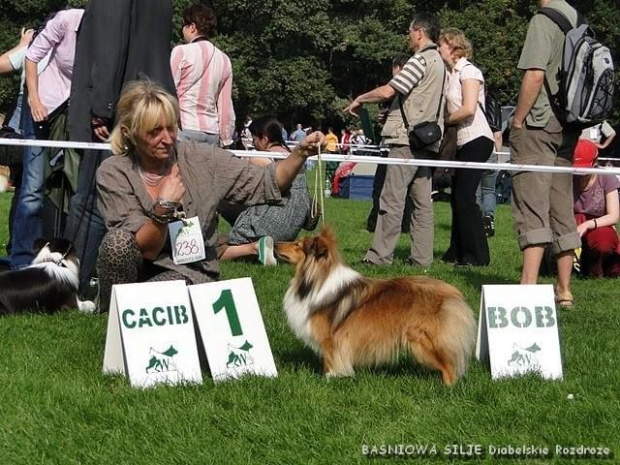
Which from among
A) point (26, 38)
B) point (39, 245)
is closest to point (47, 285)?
point (39, 245)

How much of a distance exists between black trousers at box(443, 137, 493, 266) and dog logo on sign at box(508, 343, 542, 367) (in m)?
3.99

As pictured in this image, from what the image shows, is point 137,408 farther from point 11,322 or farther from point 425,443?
point 11,322

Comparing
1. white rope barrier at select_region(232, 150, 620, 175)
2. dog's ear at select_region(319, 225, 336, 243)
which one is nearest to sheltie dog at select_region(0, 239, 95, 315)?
white rope barrier at select_region(232, 150, 620, 175)

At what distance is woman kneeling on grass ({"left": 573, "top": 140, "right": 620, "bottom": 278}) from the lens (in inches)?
315

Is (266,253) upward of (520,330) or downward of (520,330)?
downward

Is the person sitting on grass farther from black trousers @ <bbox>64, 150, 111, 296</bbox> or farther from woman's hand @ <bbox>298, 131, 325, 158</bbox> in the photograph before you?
woman's hand @ <bbox>298, 131, 325, 158</bbox>

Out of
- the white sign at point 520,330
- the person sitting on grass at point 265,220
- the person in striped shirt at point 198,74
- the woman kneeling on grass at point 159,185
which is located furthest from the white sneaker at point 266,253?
the white sign at point 520,330

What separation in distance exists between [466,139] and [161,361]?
5.02m

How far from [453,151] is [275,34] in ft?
116

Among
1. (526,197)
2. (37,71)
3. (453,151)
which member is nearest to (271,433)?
(526,197)

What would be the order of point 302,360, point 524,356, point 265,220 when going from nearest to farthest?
point 524,356 < point 302,360 < point 265,220

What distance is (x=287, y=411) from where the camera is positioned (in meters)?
3.79

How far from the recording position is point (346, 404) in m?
3.93

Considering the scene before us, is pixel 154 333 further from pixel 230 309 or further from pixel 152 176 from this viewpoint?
pixel 152 176
